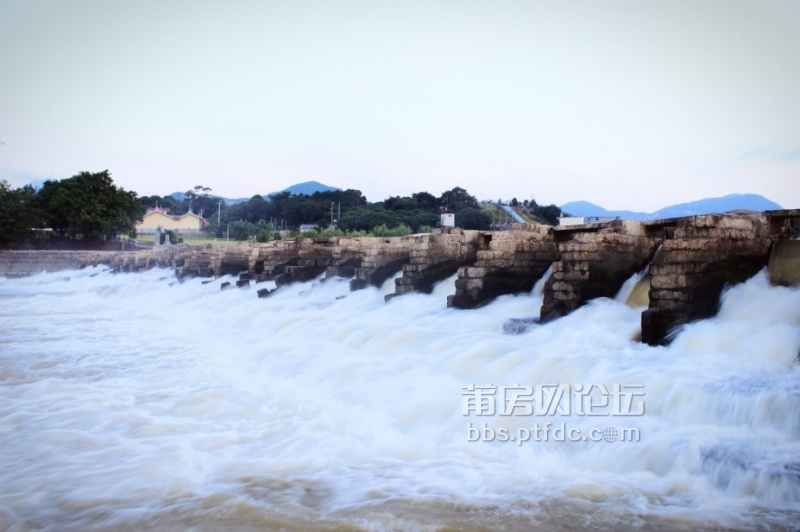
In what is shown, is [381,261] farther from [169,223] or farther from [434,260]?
[169,223]

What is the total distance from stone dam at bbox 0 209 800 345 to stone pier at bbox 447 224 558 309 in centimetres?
2

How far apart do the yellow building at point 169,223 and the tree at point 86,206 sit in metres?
28.3

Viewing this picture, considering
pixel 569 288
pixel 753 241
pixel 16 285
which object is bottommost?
pixel 16 285

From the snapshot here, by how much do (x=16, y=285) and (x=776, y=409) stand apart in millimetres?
34407

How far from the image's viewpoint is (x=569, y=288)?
822 centimetres

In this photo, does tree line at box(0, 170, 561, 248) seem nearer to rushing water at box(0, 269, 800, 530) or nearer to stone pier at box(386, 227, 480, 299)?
stone pier at box(386, 227, 480, 299)

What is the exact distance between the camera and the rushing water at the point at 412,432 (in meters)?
3.67

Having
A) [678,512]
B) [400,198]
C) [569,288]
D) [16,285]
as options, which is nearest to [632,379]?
[678,512]

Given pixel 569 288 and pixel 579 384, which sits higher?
pixel 569 288

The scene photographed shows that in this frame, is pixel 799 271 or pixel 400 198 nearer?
pixel 799 271

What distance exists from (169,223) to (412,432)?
279 ft

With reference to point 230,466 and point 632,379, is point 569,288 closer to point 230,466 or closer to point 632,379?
point 632,379

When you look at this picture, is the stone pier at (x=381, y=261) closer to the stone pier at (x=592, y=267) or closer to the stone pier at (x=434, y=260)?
the stone pier at (x=434, y=260)

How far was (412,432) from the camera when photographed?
17.5ft
